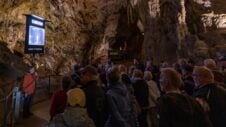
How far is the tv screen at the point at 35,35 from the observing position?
9672mm

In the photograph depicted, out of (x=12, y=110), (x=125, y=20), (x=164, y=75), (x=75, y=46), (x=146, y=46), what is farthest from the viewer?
(x=125, y=20)

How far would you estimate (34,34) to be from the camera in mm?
9992

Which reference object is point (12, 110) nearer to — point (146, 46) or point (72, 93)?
point (72, 93)

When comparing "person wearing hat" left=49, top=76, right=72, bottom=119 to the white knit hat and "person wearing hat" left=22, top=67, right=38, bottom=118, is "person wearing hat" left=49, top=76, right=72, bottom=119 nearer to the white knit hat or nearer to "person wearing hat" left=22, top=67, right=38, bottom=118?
the white knit hat

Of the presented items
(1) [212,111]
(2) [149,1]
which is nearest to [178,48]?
(2) [149,1]

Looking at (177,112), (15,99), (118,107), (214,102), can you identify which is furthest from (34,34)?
(177,112)

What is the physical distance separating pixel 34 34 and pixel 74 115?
7.57 metres

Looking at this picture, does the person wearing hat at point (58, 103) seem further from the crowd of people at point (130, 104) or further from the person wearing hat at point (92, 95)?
the person wearing hat at point (92, 95)

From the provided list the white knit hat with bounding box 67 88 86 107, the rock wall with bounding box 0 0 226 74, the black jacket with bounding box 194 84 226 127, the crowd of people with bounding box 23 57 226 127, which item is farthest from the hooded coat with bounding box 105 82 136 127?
the rock wall with bounding box 0 0 226 74

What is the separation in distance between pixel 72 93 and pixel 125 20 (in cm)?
2126

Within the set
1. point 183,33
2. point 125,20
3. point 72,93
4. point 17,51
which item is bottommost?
point 72,93

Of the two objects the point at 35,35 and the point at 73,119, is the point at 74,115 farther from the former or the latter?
the point at 35,35

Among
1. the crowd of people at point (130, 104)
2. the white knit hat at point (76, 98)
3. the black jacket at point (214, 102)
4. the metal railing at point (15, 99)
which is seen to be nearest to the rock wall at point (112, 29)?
the metal railing at point (15, 99)

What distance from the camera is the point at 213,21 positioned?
986 inches
